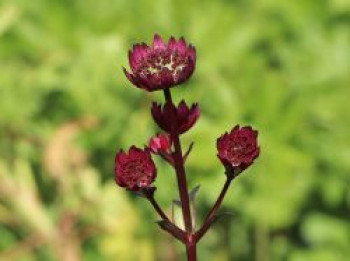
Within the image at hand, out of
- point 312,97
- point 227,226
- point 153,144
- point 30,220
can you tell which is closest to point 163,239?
point 227,226

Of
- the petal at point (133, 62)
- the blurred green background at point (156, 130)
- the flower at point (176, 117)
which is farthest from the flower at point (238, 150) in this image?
the blurred green background at point (156, 130)

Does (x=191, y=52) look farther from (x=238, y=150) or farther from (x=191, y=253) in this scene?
(x=191, y=253)

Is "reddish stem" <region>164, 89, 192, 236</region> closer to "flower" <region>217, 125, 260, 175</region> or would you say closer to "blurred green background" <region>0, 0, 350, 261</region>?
"flower" <region>217, 125, 260, 175</region>

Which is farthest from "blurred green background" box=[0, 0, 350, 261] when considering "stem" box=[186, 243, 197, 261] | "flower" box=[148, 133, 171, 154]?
"stem" box=[186, 243, 197, 261]

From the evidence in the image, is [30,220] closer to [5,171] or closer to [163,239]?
[5,171]

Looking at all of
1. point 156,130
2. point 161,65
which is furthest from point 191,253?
point 156,130
